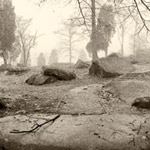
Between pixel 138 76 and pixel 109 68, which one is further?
pixel 109 68

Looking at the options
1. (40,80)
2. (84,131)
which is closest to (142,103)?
(84,131)

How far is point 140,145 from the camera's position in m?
4.80

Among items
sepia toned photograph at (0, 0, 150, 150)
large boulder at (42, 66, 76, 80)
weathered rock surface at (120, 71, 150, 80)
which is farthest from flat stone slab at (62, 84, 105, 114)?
large boulder at (42, 66, 76, 80)

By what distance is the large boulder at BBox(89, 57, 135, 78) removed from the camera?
33.1 ft

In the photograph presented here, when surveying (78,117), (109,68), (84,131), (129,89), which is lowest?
(84,131)

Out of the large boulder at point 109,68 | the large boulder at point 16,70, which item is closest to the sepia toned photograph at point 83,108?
the large boulder at point 109,68

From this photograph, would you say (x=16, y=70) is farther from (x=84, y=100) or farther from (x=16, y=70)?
(x=84, y=100)

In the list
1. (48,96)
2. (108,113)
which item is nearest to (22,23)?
(48,96)

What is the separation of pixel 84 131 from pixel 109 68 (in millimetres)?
5584

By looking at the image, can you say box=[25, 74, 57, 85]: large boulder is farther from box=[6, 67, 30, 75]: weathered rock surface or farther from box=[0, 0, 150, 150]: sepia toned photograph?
box=[6, 67, 30, 75]: weathered rock surface

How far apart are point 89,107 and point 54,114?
1.14 m

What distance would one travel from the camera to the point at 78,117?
19.2ft

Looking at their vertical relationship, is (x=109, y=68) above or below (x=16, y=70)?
above

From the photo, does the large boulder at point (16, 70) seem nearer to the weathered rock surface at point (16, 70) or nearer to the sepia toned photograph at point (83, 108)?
the weathered rock surface at point (16, 70)
